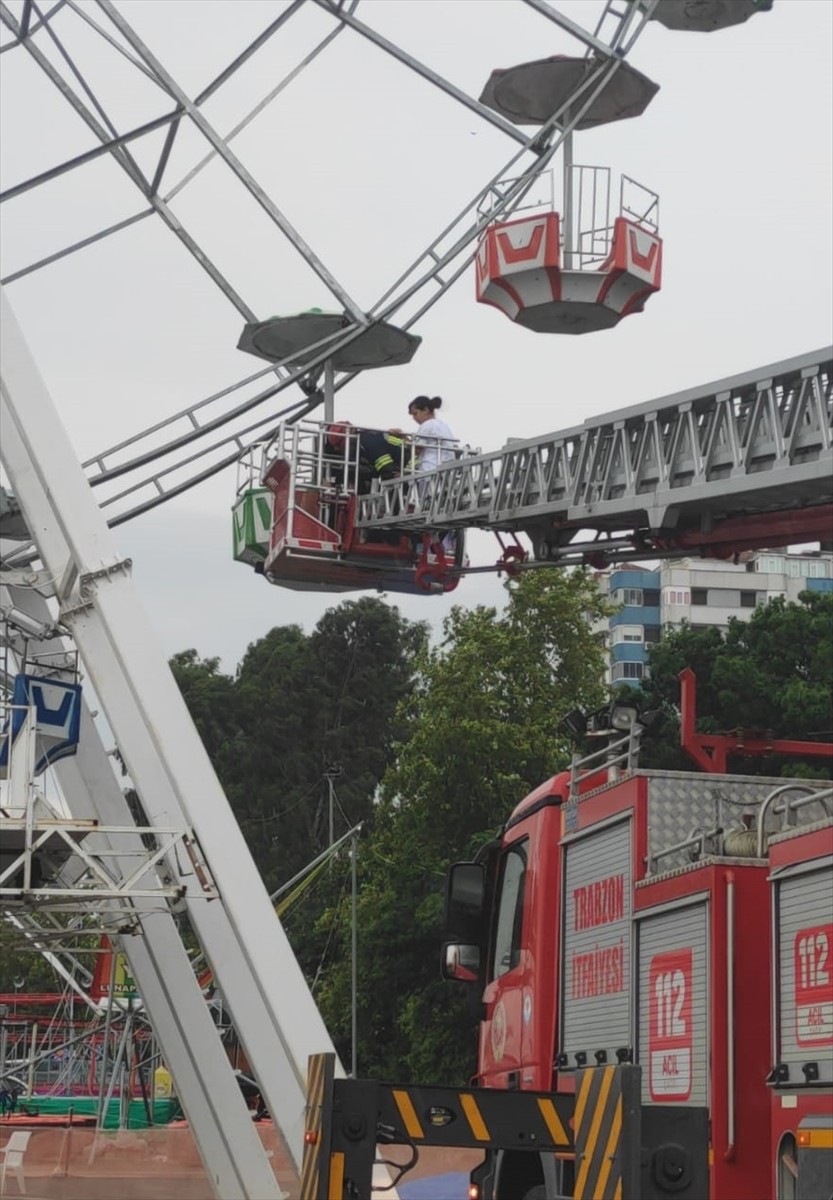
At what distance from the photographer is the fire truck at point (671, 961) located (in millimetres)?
7188

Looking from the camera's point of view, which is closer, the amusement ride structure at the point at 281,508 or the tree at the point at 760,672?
the amusement ride structure at the point at 281,508

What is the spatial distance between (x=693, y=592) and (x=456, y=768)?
64.6 metres

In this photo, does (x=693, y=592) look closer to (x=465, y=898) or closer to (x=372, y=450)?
(x=372, y=450)

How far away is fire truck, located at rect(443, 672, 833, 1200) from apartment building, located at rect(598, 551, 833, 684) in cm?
9405

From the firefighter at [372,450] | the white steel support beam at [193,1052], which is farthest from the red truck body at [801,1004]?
the firefighter at [372,450]

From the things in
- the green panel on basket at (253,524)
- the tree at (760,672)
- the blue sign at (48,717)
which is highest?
the tree at (760,672)

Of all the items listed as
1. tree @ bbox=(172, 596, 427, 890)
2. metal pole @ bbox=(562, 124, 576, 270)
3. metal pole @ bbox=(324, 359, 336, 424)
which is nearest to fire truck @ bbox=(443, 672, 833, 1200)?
metal pole @ bbox=(562, 124, 576, 270)

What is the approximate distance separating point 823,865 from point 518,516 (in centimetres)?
1032

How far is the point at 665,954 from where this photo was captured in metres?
8.48

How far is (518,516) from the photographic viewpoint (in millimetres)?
17391

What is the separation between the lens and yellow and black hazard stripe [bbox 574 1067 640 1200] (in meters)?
5.16

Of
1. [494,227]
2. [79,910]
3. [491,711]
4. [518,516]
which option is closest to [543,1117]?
[79,910]

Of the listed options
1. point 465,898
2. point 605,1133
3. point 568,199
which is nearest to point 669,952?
point 465,898

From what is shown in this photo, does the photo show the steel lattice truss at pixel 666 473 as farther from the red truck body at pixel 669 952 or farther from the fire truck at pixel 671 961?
the red truck body at pixel 669 952
